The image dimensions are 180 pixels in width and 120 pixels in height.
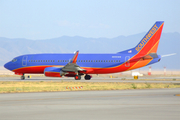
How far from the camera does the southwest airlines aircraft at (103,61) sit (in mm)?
52531

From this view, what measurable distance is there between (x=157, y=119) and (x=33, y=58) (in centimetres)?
4381

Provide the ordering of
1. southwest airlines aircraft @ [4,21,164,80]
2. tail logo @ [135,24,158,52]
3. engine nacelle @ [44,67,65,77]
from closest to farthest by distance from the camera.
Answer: engine nacelle @ [44,67,65,77]
southwest airlines aircraft @ [4,21,164,80]
tail logo @ [135,24,158,52]

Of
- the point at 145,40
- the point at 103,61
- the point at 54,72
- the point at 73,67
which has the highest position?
the point at 145,40

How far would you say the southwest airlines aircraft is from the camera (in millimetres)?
52531

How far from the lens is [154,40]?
53750 millimetres

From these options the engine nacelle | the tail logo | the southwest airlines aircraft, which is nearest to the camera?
the engine nacelle

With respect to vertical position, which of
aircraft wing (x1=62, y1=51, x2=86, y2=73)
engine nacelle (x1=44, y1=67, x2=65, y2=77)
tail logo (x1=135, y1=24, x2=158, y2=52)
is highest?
tail logo (x1=135, y1=24, x2=158, y2=52)

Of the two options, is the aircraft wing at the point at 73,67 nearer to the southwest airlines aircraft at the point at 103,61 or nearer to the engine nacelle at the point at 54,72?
the southwest airlines aircraft at the point at 103,61

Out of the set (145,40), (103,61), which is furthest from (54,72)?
(145,40)

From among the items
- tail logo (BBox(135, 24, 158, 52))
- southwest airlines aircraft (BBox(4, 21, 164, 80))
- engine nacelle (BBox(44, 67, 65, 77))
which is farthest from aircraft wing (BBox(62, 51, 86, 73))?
tail logo (BBox(135, 24, 158, 52))

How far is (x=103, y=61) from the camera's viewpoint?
53750 millimetres

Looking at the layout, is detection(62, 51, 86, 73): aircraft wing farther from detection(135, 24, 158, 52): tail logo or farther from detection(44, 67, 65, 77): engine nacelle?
detection(135, 24, 158, 52): tail logo

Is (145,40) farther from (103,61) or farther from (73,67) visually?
(73,67)

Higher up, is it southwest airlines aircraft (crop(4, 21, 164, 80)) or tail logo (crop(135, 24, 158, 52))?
tail logo (crop(135, 24, 158, 52))
